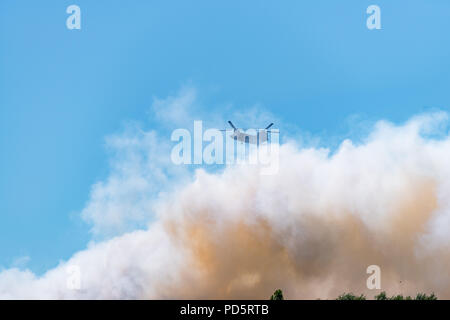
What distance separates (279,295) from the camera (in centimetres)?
11144
